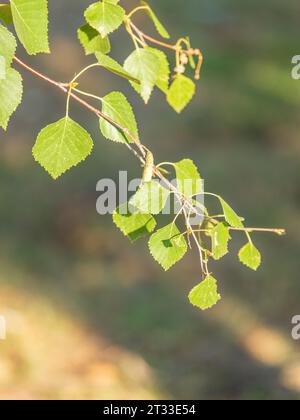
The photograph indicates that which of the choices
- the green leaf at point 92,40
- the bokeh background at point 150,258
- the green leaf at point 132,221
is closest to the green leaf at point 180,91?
the green leaf at point 92,40

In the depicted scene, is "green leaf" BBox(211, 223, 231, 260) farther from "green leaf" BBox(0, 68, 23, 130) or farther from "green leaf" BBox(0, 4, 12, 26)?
"green leaf" BBox(0, 4, 12, 26)

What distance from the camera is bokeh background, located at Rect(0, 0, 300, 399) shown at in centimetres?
315

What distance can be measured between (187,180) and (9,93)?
0.89 feet

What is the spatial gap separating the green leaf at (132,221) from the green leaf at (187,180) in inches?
2.5

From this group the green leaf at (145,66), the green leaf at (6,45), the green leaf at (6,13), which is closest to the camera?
the green leaf at (6,45)

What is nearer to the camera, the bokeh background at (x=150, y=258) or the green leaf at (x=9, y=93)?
the green leaf at (x=9, y=93)

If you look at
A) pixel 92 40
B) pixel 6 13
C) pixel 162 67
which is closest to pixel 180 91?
pixel 162 67

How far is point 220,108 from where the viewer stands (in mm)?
5879

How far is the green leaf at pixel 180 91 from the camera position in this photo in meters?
1.32

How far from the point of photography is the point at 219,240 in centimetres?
104

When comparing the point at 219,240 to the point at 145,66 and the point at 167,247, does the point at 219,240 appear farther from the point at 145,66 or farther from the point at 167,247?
the point at 145,66

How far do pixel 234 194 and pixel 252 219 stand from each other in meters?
0.36

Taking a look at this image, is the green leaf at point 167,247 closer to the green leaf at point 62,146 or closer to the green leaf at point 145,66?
the green leaf at point 62,146
